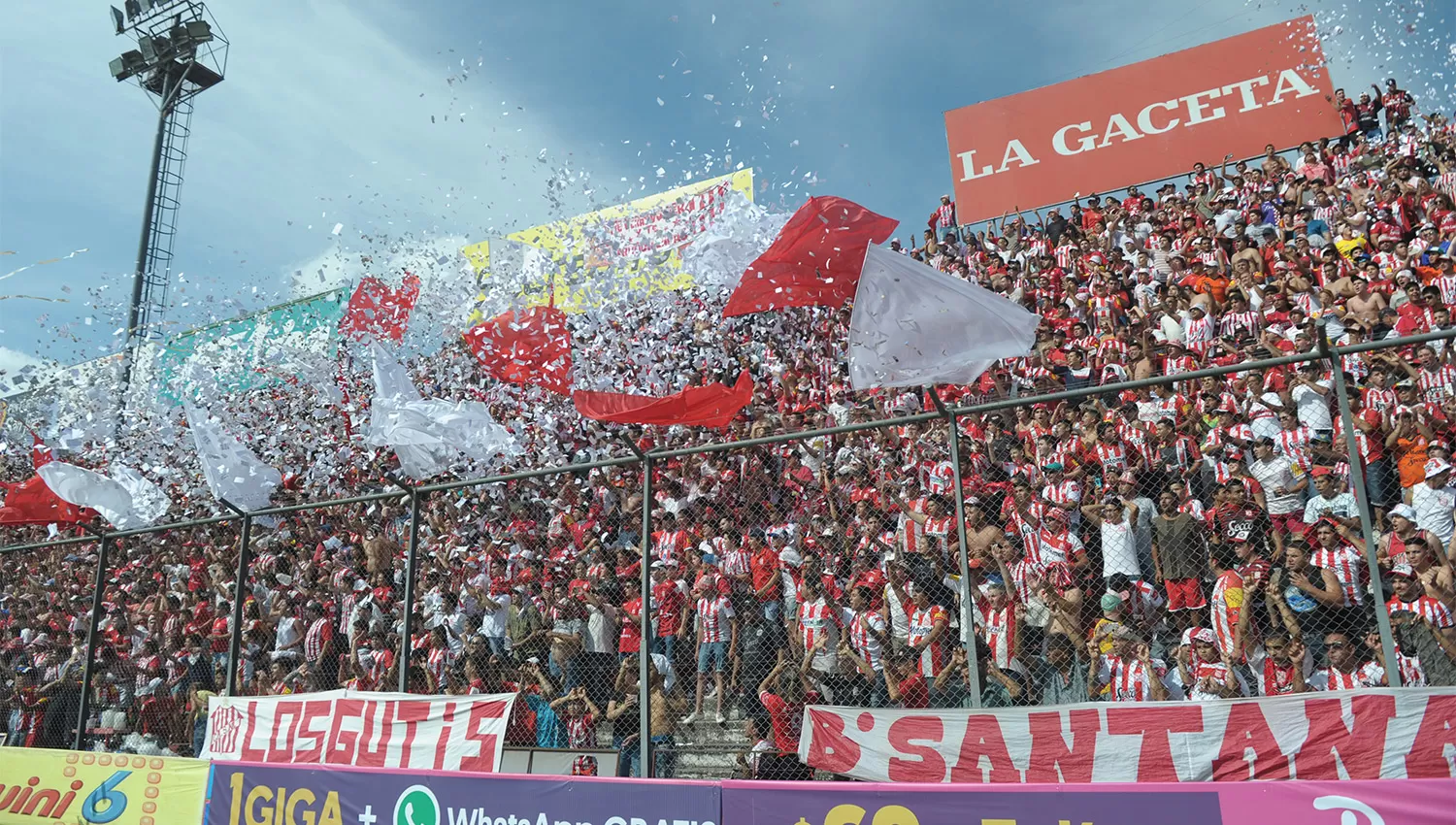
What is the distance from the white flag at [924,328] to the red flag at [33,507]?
10.2 m

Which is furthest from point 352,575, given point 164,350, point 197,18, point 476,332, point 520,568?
point 197,18

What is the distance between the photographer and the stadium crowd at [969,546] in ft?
22.6

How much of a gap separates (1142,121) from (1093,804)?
15528mm

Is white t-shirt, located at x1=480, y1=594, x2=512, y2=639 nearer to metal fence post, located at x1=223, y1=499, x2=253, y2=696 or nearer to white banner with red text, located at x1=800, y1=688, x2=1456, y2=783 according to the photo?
metal fence post, located at x1=223, y1=499, x2=253, y2=696

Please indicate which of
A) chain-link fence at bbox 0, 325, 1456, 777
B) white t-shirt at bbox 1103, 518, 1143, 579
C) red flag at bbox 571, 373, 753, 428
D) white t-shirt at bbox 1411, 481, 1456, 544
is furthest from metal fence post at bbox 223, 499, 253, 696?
white t-shirt at bbox 1411, 481, 1456, 544

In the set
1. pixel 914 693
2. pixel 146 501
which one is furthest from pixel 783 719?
pixel 146 501

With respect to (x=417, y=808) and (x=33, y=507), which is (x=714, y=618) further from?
(x=33, y=507)

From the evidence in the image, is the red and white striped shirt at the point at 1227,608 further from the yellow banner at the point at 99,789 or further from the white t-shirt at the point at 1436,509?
the yellow banner at the point at 99,789

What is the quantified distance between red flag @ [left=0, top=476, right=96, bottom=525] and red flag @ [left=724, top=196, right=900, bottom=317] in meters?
8.20

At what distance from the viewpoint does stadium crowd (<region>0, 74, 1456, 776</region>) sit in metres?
6.89

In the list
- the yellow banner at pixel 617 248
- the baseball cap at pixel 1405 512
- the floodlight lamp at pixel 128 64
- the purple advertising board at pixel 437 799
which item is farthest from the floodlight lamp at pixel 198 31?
the baseball cap at pixel 1405 512

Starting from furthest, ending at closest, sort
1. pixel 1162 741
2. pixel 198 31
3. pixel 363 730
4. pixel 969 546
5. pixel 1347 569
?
pixel 198 31 → pixel 969 546 → pixel 363 730 → pixel 1347 569 → pixel 1162 741

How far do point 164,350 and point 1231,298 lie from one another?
24.6m

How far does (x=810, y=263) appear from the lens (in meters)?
13.3
